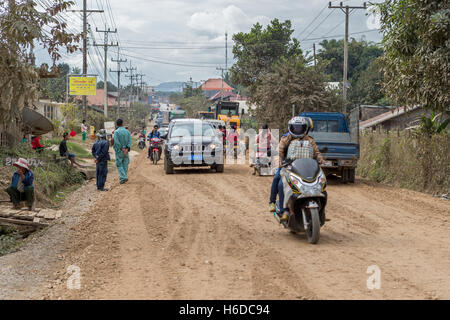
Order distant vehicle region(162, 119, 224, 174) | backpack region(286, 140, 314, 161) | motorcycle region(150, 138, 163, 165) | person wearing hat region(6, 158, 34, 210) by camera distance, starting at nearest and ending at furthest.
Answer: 1. backpack region(286, 140, 314, 161)
2. person wearing hat region(6, 158, 34, 210)
3. distant vehicle region(162, 119, 224, 174)
4. motorcycle region(150, 138, 163, 165)

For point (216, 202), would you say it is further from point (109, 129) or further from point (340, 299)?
point (109, 129)

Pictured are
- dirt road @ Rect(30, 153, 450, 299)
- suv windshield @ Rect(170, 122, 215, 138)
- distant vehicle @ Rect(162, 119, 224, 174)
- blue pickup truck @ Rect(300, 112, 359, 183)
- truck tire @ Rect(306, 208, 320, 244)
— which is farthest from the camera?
suv windshield @ Rect(170, 122, 215, 138)

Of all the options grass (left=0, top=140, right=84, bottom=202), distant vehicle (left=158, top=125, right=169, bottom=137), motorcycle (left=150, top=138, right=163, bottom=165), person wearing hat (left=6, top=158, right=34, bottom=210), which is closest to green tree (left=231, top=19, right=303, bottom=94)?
distant vehicle (left=158, top=125, right=169, bottom=137)

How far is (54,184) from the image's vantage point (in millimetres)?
16688

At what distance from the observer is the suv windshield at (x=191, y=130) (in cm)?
2041

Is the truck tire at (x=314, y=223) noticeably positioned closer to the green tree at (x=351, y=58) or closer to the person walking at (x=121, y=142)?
the person walking at (x=121, y=142)

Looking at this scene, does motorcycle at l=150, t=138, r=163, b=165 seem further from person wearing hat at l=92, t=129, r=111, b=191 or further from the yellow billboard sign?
the yellow billboard sign

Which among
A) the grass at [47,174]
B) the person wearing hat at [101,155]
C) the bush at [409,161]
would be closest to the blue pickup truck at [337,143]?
the bush at [409,161]

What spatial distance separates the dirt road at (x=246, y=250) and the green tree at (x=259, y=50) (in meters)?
42.3

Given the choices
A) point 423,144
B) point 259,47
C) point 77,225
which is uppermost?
point 259,47

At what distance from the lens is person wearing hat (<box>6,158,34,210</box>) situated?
11.5 m

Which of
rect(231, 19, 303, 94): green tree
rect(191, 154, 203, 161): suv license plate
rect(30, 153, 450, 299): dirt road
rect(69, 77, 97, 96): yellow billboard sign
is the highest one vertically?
rect(231, 19, 303, 94): green tree
